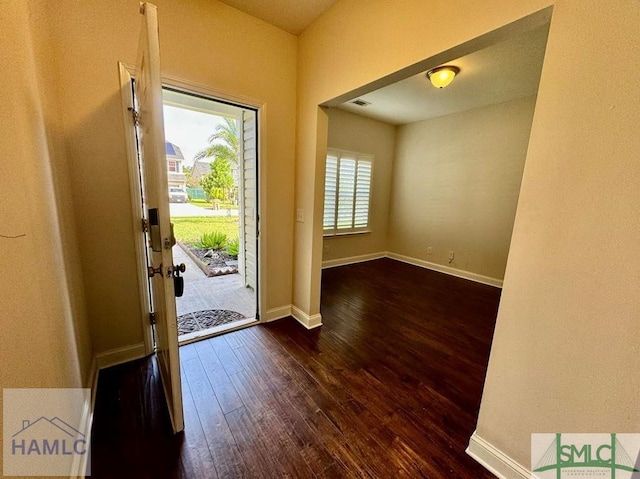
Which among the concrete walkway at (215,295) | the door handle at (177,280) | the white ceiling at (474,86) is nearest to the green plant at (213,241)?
the concrete walkway at (215,295)

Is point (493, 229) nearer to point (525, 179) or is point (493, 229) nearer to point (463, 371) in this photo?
point (463, 371)

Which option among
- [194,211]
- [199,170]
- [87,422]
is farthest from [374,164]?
[194,211]

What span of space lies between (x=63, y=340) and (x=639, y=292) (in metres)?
2.25

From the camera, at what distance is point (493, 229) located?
390 centimetres

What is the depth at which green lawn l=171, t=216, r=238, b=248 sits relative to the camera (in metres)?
6.41

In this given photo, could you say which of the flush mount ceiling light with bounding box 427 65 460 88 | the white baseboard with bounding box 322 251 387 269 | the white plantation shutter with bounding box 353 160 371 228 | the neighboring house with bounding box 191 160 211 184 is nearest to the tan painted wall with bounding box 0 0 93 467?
the flush mount ceiling light with bounding box 427 65 460 88

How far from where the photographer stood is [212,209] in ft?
27.8

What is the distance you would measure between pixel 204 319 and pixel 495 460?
2.53 metres

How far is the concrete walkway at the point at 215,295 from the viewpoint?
116 inches

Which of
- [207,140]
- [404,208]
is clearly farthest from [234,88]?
[207,140]

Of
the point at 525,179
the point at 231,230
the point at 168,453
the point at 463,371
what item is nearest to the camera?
the point at 525,179

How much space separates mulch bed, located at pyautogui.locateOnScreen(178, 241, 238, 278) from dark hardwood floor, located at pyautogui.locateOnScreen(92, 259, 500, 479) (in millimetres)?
2085

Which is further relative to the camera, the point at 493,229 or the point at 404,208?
the point at 404,208

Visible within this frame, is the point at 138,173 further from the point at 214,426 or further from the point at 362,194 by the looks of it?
the point at 362,194
